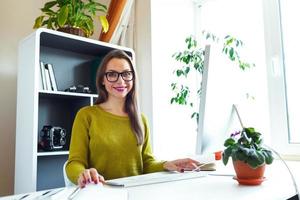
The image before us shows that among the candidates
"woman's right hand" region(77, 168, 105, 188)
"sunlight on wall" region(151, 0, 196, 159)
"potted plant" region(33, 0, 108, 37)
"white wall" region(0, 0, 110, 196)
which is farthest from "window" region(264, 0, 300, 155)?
"white wall" region(0, 0, 110, 196)

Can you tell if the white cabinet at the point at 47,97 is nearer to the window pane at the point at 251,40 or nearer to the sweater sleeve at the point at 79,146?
the sweater sleeve at the point at 79,146

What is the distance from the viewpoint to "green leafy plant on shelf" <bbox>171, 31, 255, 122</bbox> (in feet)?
7.66

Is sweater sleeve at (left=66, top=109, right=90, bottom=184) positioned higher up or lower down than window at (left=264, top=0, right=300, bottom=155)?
lower down

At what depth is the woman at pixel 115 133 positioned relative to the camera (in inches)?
50.4

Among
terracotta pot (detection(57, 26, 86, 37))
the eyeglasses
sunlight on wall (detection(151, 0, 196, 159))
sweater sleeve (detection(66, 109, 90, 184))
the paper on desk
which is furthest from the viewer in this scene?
sunlight on wall (detection(151, 0, 196, 159))

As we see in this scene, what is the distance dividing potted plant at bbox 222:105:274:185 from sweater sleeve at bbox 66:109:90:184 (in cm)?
60

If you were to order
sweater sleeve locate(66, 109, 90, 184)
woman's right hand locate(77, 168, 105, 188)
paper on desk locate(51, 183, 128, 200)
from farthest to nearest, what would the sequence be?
1. sweater sleeve locate(66, 109, 90, 184)
2. woman's right hand locate(77, 168, 105, 188)
3. paper on desk locate(51, 183, 128, 200)

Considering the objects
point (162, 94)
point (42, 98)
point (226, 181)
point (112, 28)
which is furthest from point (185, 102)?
point (226, 181)

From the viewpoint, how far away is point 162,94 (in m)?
2.63

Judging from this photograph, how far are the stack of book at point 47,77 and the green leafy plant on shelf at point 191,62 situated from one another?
104 cm

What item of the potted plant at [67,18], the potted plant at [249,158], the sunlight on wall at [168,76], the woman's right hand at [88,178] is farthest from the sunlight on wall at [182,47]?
the woman's right hand at [88,178]

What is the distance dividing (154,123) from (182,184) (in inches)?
60.2

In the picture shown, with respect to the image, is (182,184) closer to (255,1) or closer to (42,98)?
(42,98)

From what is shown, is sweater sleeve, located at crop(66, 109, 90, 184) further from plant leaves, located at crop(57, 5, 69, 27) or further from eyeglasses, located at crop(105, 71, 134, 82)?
plant leaves, located at crop(57, 5, 69, 27)
